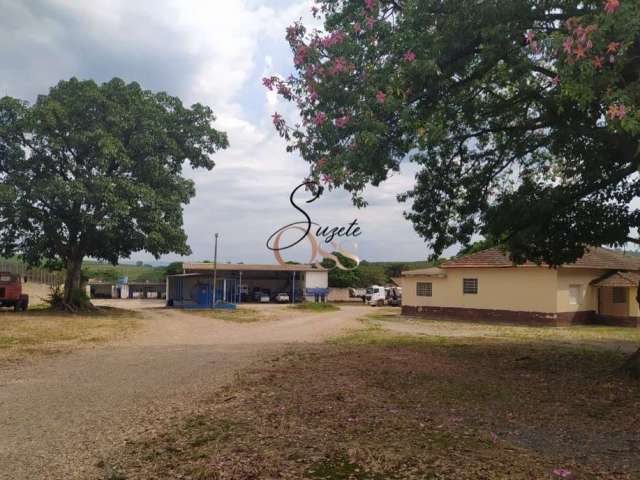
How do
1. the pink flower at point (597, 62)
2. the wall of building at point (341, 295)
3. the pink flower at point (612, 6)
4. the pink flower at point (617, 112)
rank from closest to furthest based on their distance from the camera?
the pink flower at point (612, 6)
the pink flower at point (617, 112)
the pink flower at point (597, 62)
the wall of building at point (341, 295)

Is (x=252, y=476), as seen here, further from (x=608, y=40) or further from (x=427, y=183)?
(x=427, y=183)

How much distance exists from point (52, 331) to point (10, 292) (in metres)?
11.7

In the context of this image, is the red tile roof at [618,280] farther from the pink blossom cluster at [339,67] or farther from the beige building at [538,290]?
the pink blossom cluster at [339,67]

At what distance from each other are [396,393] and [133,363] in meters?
6.13

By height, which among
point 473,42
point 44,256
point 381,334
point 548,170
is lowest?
point 381,334

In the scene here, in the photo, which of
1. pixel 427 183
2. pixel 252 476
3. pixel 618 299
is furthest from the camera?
pixel 618 299

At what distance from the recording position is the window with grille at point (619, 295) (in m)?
27.9

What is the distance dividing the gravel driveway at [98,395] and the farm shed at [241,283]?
25426mm

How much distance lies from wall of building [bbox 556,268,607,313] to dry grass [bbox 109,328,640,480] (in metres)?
16.2

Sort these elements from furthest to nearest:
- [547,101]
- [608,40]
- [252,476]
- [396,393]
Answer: [547,101] < [396,393] < [608,40] < [252,476]

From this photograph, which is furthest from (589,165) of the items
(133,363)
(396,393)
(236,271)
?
(236,271)

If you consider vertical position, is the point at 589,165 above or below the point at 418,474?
above

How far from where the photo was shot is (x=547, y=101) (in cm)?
978

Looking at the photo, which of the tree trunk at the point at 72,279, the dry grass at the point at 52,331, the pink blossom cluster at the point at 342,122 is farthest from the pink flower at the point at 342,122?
the tree trunk at the point at 72,279
